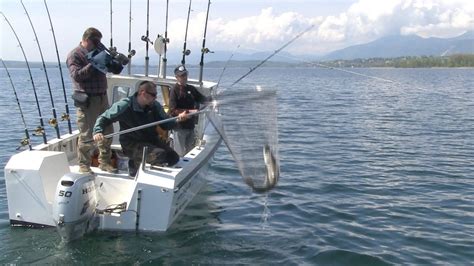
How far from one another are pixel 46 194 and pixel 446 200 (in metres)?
7.13

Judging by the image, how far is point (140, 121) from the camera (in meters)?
7.29

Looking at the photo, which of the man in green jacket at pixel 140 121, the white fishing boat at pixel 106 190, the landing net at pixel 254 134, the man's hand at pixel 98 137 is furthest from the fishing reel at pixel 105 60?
the landing net at pixel 254 134

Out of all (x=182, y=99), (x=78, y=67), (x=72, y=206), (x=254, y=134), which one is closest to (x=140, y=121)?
(x=78, y=67)

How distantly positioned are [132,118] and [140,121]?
0.39 feet

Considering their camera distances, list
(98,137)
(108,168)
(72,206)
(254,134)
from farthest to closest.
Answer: (108,168) < (98,137) < (254,134) < (72,206)

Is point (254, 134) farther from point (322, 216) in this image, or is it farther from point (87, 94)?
point (322, 216)

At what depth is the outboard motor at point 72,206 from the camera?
6.41m

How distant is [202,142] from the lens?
31.2 feet

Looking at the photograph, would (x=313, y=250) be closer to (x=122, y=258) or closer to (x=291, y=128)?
(x=122, y=258)

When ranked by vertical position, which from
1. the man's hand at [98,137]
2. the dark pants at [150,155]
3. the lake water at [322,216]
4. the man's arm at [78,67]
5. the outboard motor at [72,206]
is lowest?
the lake water at [322,216]

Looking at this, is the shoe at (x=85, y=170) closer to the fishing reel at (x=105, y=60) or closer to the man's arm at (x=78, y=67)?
the man's arm at (x=78, y=67)

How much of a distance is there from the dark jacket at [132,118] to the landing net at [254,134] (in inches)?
46.1

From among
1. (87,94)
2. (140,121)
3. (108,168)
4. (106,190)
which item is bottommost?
(106,190)

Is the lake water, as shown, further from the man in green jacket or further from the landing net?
the man in green jacket
